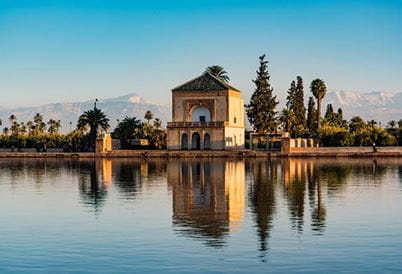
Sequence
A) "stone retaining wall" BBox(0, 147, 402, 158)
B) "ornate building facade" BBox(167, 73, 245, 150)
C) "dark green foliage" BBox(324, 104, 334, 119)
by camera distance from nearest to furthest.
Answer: "stone retaining wall" BBox(0, 147, 402, 158), "ornate building facade" BBox(167, 73, 245, 150), "dark green foliage" BBox(324, 104, 334, 119)

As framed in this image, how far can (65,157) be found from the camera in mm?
76312

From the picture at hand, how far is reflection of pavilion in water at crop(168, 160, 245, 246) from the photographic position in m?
19.7

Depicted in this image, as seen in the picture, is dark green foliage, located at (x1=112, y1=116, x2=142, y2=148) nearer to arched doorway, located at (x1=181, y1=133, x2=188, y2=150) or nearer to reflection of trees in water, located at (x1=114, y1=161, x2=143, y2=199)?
arched doorway, located at (x1=181, y1=133, x2=188, y2=150)

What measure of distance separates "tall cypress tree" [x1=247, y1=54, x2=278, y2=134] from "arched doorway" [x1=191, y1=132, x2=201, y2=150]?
640cm

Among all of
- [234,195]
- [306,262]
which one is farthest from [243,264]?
[234,195]

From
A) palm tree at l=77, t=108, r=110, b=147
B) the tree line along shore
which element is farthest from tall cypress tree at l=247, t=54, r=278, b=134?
palm tree at l=77, t=108, r=110, b=147

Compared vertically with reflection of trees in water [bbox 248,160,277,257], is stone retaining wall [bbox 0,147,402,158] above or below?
above

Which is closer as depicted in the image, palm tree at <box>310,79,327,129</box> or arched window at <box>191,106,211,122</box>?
arched window at <box>191,106,211,122</box>

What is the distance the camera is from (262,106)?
7944 centimetres

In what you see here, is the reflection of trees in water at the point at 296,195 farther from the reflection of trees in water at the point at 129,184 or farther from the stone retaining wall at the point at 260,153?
the stone retaining wall at the point at 260,153

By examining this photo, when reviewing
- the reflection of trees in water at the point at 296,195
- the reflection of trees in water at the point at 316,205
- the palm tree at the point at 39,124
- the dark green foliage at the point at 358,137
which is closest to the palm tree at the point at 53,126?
the palm tree at the point at 39,124

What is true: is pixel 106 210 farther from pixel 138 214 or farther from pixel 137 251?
pixel 137 251

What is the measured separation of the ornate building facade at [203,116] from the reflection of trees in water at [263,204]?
3519 centimetres

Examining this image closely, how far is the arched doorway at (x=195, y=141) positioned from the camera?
7712 centimetres
